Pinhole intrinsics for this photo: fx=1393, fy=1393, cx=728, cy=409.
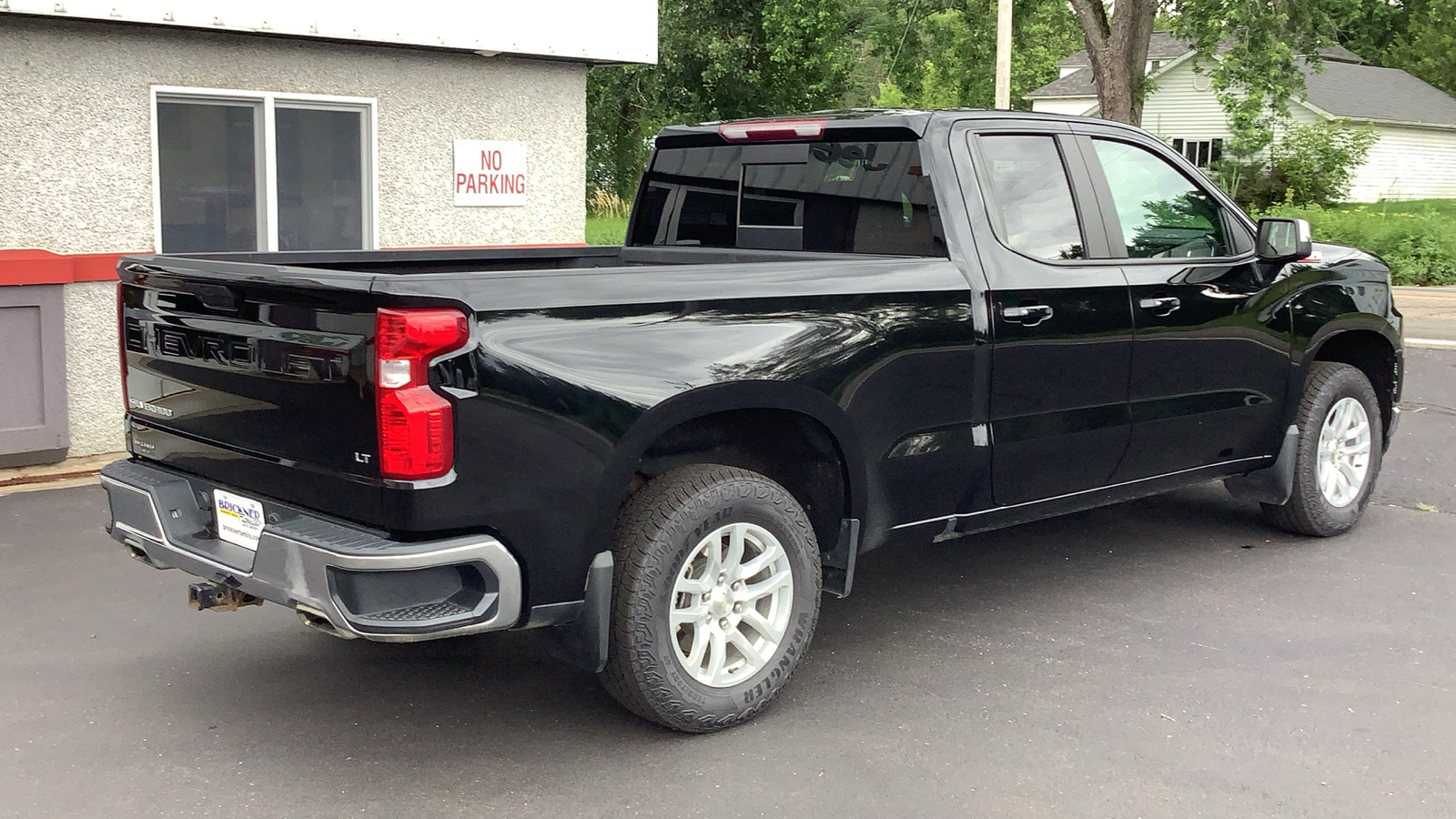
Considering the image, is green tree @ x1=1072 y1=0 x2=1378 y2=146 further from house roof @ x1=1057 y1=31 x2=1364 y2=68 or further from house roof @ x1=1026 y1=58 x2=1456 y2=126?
house roof @ x1=1057 y1=31 x2=1364 y2=68

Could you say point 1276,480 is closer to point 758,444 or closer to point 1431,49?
point 758,444

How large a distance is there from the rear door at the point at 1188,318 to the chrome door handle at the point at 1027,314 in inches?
20.7

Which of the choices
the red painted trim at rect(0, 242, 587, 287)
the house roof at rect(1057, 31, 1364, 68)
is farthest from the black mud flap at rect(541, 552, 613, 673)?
the house roof at rect(1057, 31, 1364, 68)

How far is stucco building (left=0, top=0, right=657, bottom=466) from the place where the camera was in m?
7.87

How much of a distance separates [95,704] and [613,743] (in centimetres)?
167

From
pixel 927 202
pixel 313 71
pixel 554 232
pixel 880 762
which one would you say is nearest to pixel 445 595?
pixel 880 762

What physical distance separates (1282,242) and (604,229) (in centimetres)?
2135

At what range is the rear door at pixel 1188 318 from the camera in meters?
5.30

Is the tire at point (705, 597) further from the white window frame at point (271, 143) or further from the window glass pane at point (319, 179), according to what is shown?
the window glass pane at point (319, 179)

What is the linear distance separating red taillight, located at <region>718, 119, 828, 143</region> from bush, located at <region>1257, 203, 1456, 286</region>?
1998 centimetres

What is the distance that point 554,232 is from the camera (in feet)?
35.2

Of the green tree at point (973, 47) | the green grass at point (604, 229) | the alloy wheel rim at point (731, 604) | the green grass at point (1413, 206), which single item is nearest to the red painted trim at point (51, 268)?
the alloy wheel rim at point (731, 604)

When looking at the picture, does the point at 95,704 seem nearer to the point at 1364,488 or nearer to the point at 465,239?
the point at 1364,488

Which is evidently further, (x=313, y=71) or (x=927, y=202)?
(x=313, y=71)
